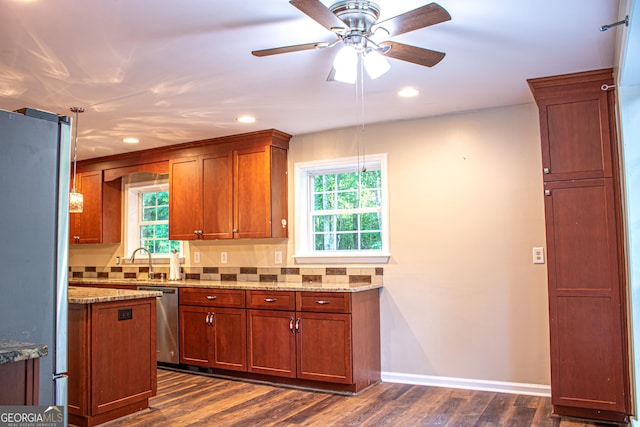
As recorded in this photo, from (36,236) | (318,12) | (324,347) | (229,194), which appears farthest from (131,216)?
(318,12)

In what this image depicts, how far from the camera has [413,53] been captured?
2.53m

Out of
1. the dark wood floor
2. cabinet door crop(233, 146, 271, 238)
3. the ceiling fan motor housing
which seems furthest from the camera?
cabinet door crop(233, 146, 271, 238)

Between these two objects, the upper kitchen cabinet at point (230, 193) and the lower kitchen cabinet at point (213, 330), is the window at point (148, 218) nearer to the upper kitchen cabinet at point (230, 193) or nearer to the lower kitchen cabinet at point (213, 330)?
the upper kitchen cabinet at point (230, 193)

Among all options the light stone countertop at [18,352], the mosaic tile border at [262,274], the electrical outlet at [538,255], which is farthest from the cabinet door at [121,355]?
the electrical outlet at [538,255]

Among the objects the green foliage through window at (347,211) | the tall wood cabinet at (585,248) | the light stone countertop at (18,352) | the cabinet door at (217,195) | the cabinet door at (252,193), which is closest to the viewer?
the light stone countertop at (18,352)

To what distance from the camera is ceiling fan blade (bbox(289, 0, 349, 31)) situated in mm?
2023

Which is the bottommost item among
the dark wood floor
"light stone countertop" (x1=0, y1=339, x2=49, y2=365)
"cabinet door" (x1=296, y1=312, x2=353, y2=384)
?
the dark wood floor

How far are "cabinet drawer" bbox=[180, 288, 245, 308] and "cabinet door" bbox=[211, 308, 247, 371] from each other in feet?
0.17

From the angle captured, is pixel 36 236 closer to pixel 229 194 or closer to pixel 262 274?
pixel 229 194

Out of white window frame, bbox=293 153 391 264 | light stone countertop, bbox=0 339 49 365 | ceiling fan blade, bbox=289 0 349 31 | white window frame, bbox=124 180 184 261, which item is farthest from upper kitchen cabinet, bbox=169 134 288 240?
light stone countertop, bbox=0 339 49 365

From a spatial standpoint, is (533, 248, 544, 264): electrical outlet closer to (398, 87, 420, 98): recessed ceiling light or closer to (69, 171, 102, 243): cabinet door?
(398, 87, 420, 98): recessed ceiling light

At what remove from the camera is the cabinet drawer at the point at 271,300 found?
4.27m

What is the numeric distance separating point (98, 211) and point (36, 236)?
14.5 feet

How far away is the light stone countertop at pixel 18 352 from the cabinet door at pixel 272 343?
295cm
